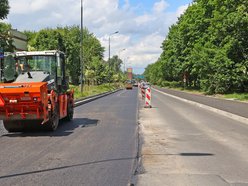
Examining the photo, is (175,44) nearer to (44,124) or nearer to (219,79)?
(219,79)

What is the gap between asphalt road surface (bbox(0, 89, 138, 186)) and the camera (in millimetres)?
6848

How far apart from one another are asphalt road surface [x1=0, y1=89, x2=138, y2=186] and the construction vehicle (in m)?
0.51

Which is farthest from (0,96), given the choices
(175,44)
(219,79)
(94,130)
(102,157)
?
(175,44)

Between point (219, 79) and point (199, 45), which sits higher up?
point (199, 45)

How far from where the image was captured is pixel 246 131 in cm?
1361

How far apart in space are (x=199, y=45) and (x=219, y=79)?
9.70 m

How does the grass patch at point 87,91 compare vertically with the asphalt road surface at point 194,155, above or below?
below

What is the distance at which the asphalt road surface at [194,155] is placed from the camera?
677cm

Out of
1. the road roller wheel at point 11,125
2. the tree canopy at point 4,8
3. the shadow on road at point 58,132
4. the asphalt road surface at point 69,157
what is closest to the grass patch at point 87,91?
the tree canopy at point 4,8

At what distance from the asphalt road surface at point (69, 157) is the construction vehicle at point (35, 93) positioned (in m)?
0.51

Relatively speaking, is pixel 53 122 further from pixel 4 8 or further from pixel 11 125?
pixel 4 8

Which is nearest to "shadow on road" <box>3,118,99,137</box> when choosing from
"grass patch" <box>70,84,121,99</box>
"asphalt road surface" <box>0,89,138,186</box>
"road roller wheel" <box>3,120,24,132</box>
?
"asphalt road surface" <box>0,89,138,186</box>

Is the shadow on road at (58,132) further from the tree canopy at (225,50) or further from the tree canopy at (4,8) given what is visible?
the tree canopy at (225,50)

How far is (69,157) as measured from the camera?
Answer: 28.8 feet
